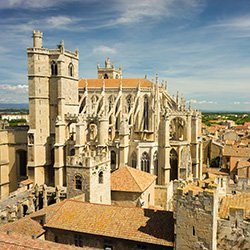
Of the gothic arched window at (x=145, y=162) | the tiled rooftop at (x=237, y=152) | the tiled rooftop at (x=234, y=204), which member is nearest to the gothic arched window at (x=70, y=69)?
the gothic arched window at (x=145, y=162)

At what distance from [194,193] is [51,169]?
33.2m

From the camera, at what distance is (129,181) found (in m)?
28.7

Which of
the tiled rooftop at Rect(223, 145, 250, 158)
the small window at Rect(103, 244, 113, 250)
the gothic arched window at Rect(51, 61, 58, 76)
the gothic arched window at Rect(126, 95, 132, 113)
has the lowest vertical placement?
the small window at Rect(103, 244, 113, 250)

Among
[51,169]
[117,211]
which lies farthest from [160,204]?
[51,169]

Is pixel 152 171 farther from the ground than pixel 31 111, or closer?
closer

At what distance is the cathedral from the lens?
4094cm

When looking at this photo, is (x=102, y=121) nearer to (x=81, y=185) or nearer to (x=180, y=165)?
(x=180, y=165)

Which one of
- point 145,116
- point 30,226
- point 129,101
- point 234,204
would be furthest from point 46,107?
point 234,204

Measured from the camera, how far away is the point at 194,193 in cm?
1617

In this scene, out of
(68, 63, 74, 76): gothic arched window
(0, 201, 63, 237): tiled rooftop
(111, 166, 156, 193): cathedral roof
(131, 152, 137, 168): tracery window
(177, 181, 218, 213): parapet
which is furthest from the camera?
(68, 63, 74, 76): gothic arched window

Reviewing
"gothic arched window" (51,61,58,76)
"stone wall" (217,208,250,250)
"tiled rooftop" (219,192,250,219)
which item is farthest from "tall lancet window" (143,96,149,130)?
"stone wall" (217,208,250,250)

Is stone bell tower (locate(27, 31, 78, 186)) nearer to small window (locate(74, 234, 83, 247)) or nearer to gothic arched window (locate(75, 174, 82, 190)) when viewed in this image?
gothic arched window (locate(75, 174, 82, 190))

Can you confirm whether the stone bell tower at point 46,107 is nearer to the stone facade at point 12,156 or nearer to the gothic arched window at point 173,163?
the stone facade at point 12,156

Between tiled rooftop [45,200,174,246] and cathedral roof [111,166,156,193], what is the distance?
644 cm
